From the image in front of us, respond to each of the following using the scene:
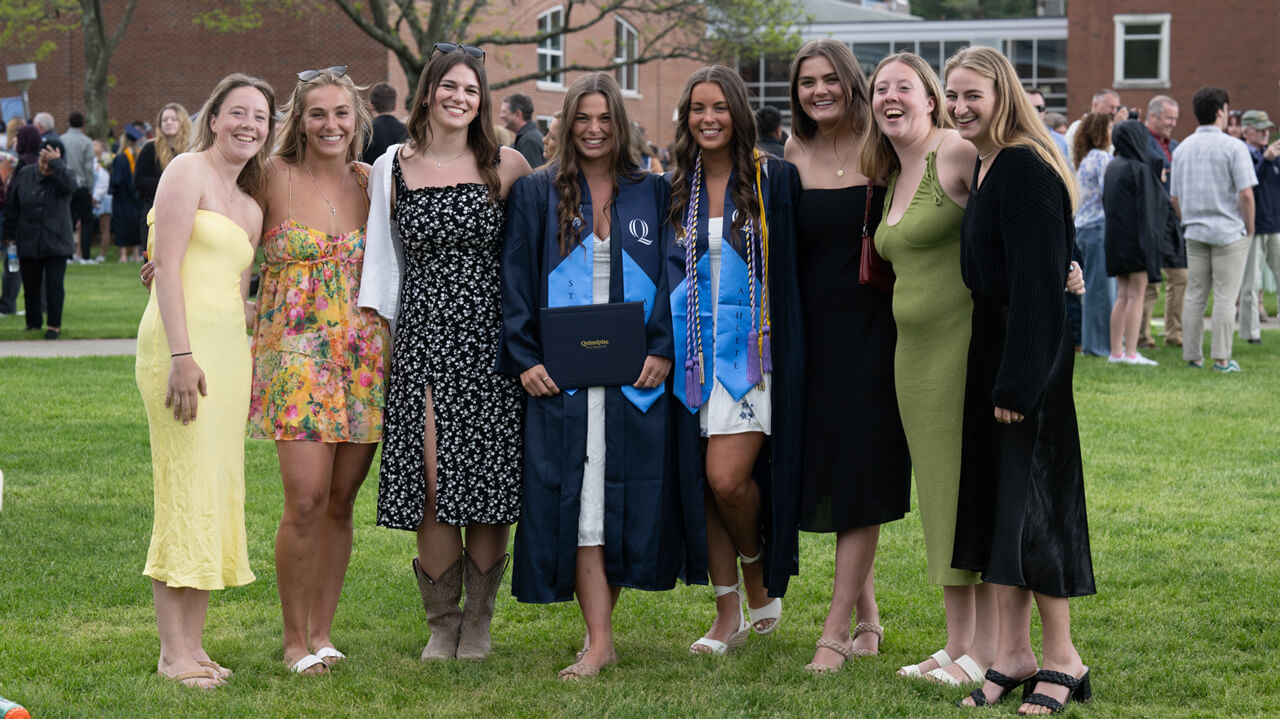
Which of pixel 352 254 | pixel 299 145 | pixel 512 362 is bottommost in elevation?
pixel 512 362

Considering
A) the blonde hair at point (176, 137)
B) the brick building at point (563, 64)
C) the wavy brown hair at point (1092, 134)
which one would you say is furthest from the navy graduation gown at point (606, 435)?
the brick building at point (563, 64)

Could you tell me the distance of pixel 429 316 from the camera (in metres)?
4.75

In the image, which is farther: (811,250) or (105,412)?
(105,412)

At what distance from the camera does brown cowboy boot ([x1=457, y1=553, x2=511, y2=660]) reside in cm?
505

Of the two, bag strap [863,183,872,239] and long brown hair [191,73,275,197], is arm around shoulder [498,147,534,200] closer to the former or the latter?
long brown hair [191,73,275,197]

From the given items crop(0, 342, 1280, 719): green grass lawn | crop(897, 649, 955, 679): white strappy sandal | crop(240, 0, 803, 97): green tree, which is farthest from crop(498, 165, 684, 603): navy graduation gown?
crop(240, 0, 803, 97): green tree

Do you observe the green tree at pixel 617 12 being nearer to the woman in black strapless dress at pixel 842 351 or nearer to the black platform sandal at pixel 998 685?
the woman in black strapless dress at pixel 842 351

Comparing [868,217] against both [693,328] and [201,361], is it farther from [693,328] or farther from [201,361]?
[201,361]

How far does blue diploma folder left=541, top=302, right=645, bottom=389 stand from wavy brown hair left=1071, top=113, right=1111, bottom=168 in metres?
8.45

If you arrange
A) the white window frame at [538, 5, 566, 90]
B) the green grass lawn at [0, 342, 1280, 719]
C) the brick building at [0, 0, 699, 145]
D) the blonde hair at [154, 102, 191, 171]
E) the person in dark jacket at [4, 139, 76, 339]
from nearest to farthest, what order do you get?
the green grass lawn at [0, 342, 1280, 719] → the blonde hair at [154, 102, 191, 171] → the person in dark jacket at [4, 139, 76, 339] → the brick building at [0, 0, 699, 145] → the white window frame at [538, 5, 566, 90]

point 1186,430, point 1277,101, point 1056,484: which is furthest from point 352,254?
point 1277,101

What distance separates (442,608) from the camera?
5.04 m

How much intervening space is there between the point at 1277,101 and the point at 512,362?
3575 centimetres

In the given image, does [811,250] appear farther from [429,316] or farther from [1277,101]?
[1277,101]
